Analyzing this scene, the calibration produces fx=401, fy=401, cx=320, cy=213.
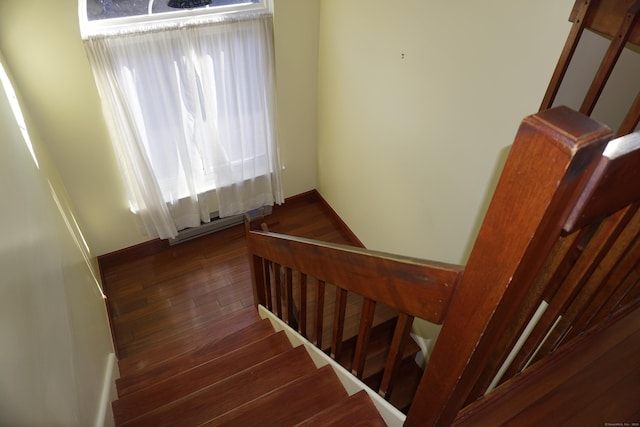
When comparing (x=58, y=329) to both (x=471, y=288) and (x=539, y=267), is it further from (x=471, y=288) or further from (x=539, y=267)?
(x=539, y=267)

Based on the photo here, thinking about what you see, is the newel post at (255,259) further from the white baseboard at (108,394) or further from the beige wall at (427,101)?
the beige wall at (427,101)

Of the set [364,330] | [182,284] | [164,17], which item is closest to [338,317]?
[364,330]

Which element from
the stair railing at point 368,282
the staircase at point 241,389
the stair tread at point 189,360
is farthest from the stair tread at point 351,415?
the stair tread at point 189,360

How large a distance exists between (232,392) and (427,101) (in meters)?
1.98

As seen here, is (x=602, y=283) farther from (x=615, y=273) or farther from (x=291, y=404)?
(x=291, y=404)

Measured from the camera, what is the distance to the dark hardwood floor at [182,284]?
3297mm

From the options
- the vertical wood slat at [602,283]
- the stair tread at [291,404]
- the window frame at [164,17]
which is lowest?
the stair tread at [291,404]

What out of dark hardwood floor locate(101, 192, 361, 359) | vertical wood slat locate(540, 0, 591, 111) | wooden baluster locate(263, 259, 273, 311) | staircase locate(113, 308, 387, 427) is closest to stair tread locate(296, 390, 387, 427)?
staircase locate(113, 308, 387, 427)

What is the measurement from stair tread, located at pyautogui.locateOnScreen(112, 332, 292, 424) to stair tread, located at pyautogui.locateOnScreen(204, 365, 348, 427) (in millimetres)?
499

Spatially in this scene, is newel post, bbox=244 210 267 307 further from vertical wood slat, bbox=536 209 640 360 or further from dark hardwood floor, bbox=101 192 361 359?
vertical wood slat, bbox=536 209 640 360

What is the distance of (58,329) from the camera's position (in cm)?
156

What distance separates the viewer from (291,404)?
1.71 meters

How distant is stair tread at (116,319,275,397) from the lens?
245 cm

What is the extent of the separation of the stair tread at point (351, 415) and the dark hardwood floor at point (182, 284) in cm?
210
